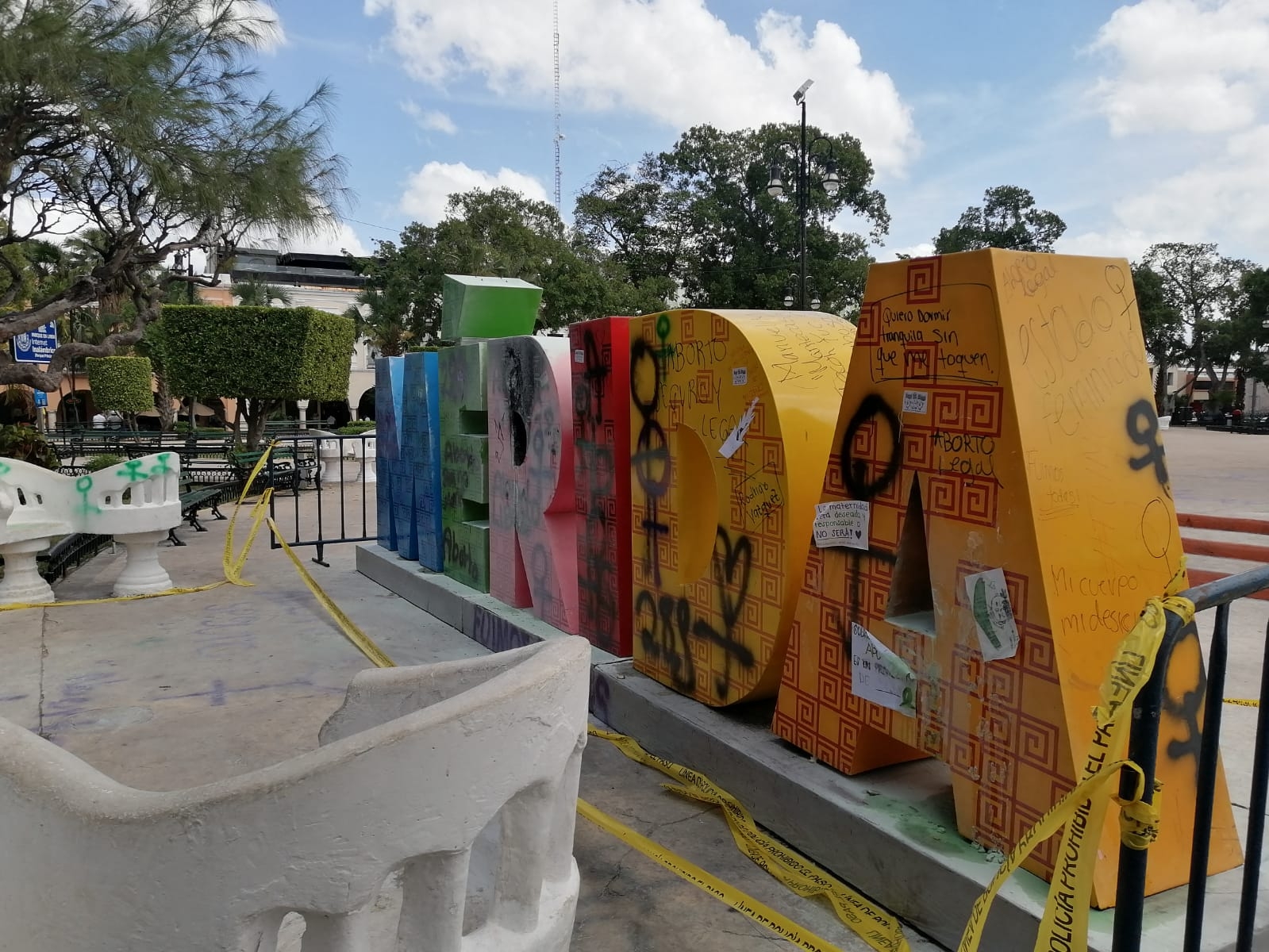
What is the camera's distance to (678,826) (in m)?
3.79

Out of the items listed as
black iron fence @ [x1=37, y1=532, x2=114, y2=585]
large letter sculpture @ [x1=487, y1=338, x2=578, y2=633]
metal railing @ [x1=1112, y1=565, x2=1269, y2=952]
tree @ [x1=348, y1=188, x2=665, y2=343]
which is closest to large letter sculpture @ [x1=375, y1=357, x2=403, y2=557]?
large letter sculpture @ [x1=487, y1=338, x2=578, y2=633]

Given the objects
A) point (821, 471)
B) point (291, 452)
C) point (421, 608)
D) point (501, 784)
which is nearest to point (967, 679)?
point (821, 471)

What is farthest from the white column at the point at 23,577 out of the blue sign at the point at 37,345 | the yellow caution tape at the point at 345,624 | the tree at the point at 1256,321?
the tree at the point at 1256,321

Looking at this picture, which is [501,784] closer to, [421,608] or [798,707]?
[798,707]

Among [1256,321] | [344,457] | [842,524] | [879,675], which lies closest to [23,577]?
[842,524]

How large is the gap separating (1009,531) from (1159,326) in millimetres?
51602

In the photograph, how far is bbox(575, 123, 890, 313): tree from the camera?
33156 mm

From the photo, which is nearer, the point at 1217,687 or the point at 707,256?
the point at 1217,687

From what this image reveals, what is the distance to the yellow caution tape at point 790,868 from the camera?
9.84ft

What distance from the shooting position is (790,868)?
340 centimetres

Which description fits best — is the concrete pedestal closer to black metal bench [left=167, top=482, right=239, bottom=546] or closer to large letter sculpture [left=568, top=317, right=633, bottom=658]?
large letter sculpture [left=568, top=317, right=633, bottom=658]

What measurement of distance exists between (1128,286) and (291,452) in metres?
17.2

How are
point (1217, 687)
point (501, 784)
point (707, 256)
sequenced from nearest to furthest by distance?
point (501, 784) < point (1217, 687) < point (707, 256)

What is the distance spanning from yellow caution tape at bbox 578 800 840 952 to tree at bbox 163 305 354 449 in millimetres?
18341
